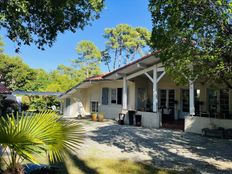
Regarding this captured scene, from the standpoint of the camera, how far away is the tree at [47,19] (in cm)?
651

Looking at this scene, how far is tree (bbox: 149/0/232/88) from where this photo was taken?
5.07 metres

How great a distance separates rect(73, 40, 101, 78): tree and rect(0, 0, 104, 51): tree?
34.3 meters

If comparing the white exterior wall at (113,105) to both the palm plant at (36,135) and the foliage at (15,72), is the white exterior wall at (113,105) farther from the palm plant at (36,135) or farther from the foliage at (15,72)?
the foliage at (15,72)

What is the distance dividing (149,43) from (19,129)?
4.53 m

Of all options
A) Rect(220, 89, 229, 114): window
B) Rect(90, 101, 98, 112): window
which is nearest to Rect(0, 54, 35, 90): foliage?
Rect(90, 101, 98, 112): window

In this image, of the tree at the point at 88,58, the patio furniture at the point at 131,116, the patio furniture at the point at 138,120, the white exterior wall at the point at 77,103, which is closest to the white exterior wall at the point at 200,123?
the patio furniture at the point at 138,120

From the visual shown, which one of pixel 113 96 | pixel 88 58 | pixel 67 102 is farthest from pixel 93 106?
pixel 88 58

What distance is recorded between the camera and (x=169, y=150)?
325 inches

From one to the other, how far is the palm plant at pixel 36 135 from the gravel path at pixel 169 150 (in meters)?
3.78

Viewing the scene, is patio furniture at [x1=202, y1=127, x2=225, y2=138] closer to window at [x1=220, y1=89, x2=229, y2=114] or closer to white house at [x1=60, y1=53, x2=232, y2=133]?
white house at [x1=60, y1=53, x2=232, y2=133]

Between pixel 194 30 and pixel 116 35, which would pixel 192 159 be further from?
pixel 116 35

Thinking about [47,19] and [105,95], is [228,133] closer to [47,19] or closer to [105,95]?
[47,19]

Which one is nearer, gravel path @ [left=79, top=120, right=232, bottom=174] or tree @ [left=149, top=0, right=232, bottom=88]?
tree @ [left=149, top=0, right=232, bottom=88]

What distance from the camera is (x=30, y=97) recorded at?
29609mm
